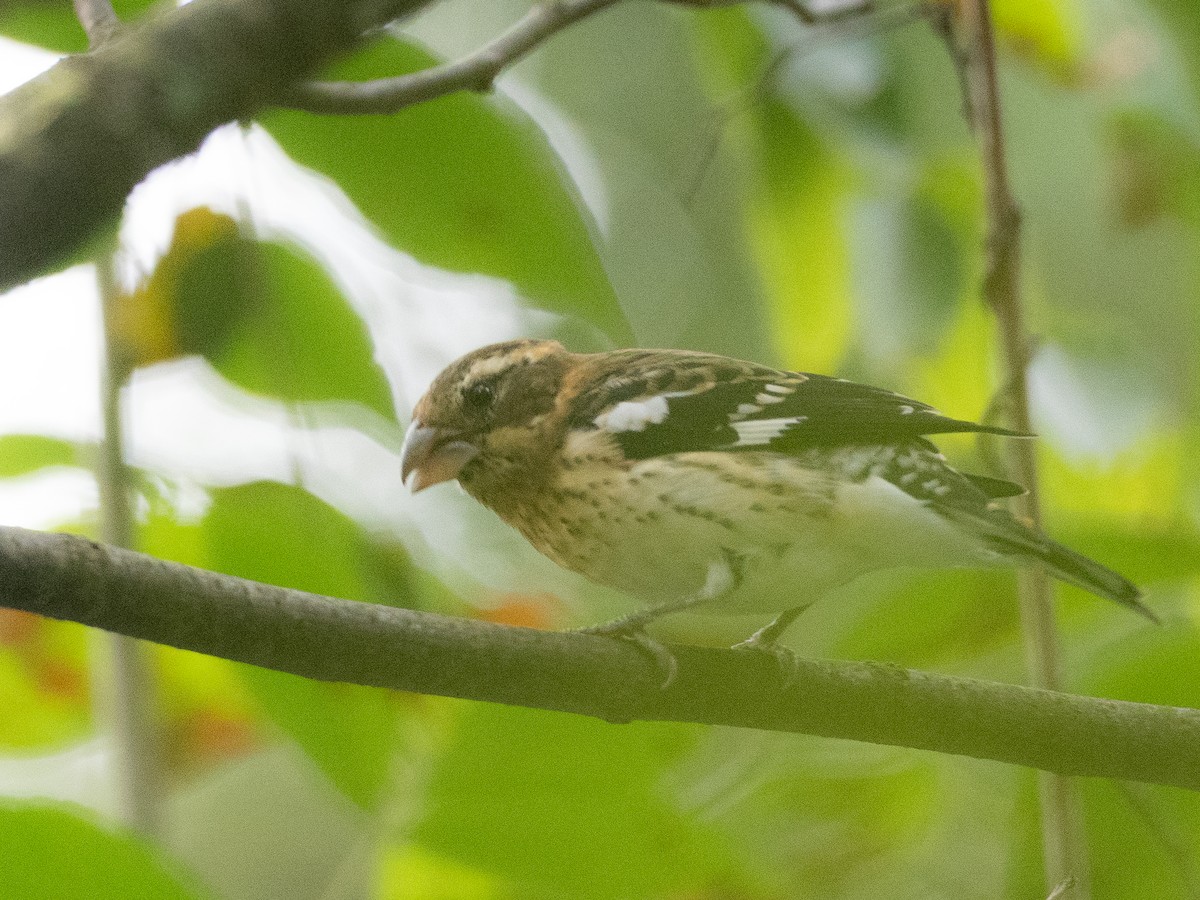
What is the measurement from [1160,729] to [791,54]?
0.85 meters

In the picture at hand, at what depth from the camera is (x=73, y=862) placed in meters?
0.88

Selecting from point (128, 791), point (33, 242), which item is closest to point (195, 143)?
point (33, 242)

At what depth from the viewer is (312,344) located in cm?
127

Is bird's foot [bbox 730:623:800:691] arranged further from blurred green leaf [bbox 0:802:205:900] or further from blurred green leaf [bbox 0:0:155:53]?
blurred green leaf [bbox 0:0:155:53]

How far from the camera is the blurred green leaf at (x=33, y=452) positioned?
1.26m

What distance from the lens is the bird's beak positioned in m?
1.31

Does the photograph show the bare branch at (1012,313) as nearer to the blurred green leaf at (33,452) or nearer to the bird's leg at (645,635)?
the bird's leg at (645,635)

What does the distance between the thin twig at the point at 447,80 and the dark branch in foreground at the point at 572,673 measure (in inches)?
14.3

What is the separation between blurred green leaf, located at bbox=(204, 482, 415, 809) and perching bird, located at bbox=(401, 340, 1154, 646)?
17cm

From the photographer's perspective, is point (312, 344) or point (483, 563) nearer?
point (312, 344)

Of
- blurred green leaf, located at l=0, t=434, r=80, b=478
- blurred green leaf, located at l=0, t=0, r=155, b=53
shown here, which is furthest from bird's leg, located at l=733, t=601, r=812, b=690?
blurred green leaf, located at l=0, t=0, r=155, b=53

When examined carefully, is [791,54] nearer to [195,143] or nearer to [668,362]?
[668,362]

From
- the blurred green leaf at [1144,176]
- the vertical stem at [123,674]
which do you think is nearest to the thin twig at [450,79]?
the vertical stem at [123,674]

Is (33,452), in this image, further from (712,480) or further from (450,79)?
(712,480)
